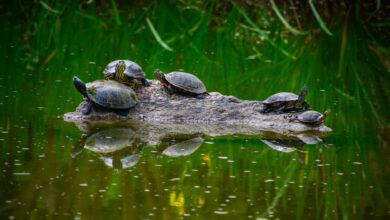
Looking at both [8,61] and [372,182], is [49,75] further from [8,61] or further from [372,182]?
[372,182]

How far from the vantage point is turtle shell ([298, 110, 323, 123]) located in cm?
868

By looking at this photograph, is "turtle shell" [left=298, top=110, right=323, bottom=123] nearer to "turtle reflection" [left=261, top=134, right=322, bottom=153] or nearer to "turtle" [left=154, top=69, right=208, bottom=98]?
"turtle reflection" [left=261, top=134, right=322, bottom=153]

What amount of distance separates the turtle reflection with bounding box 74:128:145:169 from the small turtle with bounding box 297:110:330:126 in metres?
1.72

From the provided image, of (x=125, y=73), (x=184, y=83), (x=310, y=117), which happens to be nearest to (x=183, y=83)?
(x=184, y=83)

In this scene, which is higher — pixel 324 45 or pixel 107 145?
pixel 324 45

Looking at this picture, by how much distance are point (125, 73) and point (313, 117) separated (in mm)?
1952

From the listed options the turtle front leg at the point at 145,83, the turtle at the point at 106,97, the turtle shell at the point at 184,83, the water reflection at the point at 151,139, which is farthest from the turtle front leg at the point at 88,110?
the turtle shell at the point at 184,83

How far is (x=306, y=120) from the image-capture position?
8.73 meters

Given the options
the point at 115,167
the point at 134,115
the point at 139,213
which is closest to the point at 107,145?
the point at 115,167

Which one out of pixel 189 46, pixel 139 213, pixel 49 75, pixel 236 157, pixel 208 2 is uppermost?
pixel 208 2

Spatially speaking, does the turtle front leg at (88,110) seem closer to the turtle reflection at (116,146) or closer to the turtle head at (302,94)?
the turtle reflection at (116,146)

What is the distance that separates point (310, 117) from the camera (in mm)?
8703

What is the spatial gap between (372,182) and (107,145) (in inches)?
88.3

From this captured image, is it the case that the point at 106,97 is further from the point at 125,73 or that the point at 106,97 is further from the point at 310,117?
the point at 310,117
